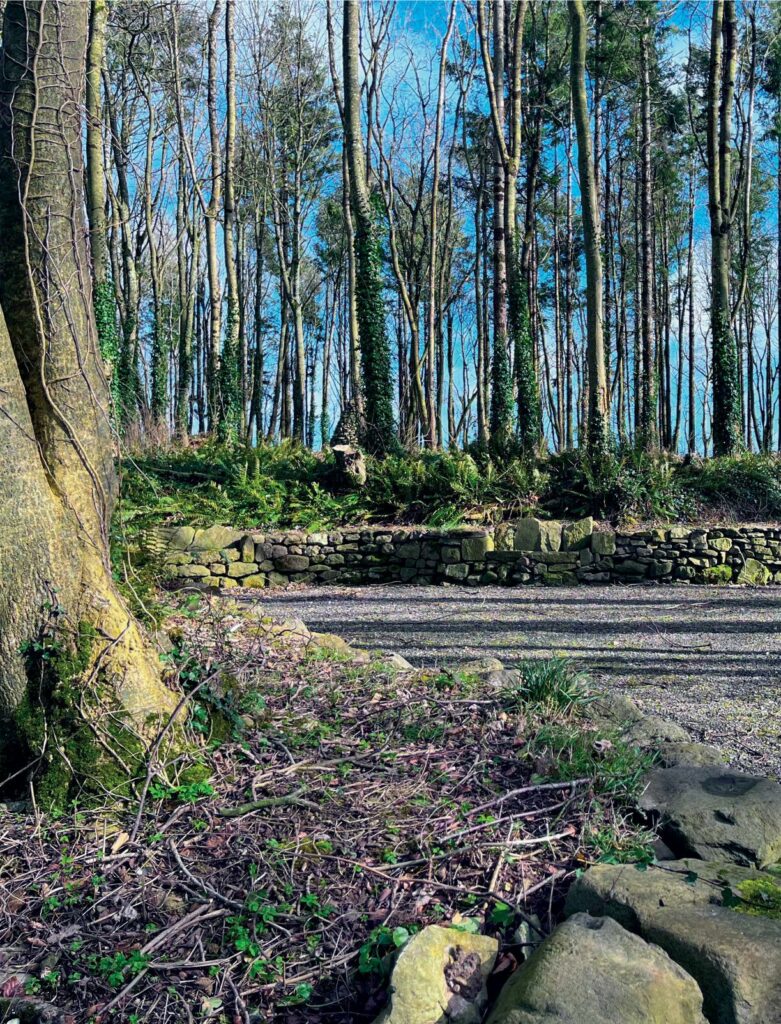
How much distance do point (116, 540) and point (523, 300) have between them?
12.4 metres

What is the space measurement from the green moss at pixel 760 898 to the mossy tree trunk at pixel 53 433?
81.1 inches

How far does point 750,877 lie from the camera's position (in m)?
2.19

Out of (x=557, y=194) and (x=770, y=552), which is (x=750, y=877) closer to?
(x=770, y=552)

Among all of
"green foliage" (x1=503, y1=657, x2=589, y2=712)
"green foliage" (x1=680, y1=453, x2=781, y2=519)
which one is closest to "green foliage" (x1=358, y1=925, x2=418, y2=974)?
"green foliage" (x1=503, y1=657, x2=589, y2=712)

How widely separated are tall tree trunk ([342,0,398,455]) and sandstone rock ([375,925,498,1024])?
10.8 meters

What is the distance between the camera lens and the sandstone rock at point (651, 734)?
3.21 meters

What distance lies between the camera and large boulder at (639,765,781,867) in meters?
2.41

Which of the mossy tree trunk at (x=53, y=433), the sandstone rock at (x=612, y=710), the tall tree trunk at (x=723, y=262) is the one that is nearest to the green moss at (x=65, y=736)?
the mossy tree trunk at (x=53, y=433)

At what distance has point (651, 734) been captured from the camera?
3.40 metres

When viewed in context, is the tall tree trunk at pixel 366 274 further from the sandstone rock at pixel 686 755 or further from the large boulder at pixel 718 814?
the large boulder at pixel 718 814

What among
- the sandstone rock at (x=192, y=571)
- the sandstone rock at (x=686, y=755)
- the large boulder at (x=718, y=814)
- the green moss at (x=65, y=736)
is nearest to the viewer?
the large boulder at (x=718, y=814)

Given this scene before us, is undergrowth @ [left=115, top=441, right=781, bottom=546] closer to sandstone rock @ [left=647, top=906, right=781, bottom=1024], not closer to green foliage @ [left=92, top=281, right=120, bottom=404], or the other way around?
green foliage @ [left=92, top=281, right=120, bottom=404]

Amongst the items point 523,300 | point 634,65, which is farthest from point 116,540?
point 634,65

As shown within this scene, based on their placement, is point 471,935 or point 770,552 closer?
point 471,935
